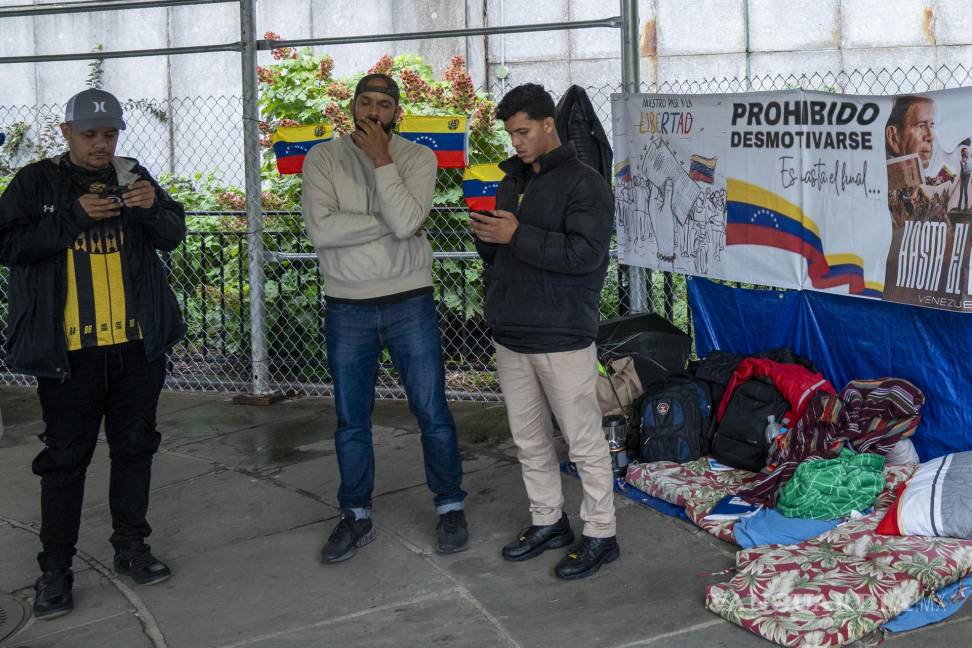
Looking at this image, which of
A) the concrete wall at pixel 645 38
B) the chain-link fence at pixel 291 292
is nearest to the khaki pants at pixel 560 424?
the chain-link fence at pixel 291 292

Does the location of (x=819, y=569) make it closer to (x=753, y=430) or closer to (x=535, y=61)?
(x=753, y=430)

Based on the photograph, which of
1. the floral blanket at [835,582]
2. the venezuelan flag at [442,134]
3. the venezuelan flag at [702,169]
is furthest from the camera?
the venezuelan flag at [442,134]

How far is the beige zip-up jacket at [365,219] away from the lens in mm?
4641

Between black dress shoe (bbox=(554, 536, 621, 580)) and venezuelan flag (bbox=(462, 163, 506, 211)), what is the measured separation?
3.08 m

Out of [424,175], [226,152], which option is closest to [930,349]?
[424,175]

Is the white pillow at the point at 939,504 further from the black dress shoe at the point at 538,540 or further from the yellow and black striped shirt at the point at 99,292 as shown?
the yellow and black striped shirt at the point at 99,292

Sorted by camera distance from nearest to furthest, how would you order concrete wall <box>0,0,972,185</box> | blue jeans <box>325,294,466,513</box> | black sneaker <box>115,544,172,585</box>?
black sneaker <box>115,544,172,585</box> < blue jeans <box>325,294,466,513</box> < concrete wall <box>0,0,972,185</box>

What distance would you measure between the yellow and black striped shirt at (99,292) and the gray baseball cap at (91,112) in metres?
0.37

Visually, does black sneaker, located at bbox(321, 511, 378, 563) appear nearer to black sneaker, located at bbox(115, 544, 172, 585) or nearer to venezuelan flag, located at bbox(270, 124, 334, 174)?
black sneaker, located at bbox(115, 544, 172, 585)

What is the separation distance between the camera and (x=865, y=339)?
5.41 metres

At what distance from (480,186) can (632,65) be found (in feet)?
4.03

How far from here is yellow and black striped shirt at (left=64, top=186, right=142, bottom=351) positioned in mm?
4395

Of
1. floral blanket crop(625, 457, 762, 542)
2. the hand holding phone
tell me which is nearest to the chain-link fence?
floral blanket crop(625, 457, 762, 542)

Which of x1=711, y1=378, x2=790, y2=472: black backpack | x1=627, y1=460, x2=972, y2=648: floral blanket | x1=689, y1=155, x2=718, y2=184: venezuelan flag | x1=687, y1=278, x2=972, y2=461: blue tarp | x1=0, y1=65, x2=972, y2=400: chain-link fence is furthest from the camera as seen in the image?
x1=0, y1=65, x2=972, y2=400: chain-link fence
